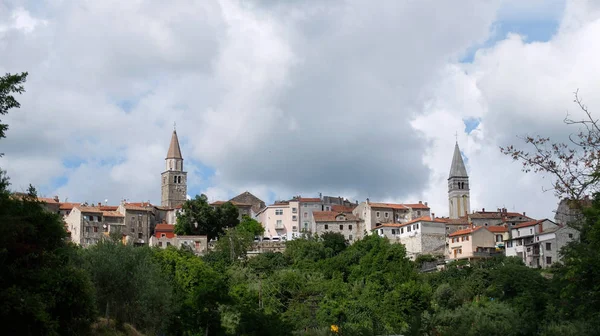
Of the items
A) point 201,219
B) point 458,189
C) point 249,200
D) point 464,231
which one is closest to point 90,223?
point 201,219

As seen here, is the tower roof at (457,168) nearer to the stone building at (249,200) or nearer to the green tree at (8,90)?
the stone building at (249,200)

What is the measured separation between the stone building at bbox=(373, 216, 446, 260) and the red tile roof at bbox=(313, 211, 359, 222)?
8.47 metres

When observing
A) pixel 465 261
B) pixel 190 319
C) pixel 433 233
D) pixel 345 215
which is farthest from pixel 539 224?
pixel 190 319

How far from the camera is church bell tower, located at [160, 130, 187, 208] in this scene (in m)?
138

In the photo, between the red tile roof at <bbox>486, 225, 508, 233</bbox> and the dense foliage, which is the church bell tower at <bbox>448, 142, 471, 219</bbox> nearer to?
the red tile roof at <bbox>486, 225, 508, 233</bbox>

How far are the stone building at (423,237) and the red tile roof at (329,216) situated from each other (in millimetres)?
8474

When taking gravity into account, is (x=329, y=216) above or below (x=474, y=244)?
above

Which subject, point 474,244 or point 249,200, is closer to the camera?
point 474,244

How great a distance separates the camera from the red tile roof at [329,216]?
354ft

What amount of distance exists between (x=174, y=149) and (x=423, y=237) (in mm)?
60555

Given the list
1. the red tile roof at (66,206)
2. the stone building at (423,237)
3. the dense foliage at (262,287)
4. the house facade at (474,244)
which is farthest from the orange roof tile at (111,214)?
the house facade at (474,244)

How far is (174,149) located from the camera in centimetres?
14338

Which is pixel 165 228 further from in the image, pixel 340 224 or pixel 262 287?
pixel 262 287

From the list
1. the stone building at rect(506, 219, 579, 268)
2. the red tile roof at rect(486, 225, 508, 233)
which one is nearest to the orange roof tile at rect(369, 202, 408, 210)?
the red tile roof at rect(486, 225, 508, 233)
